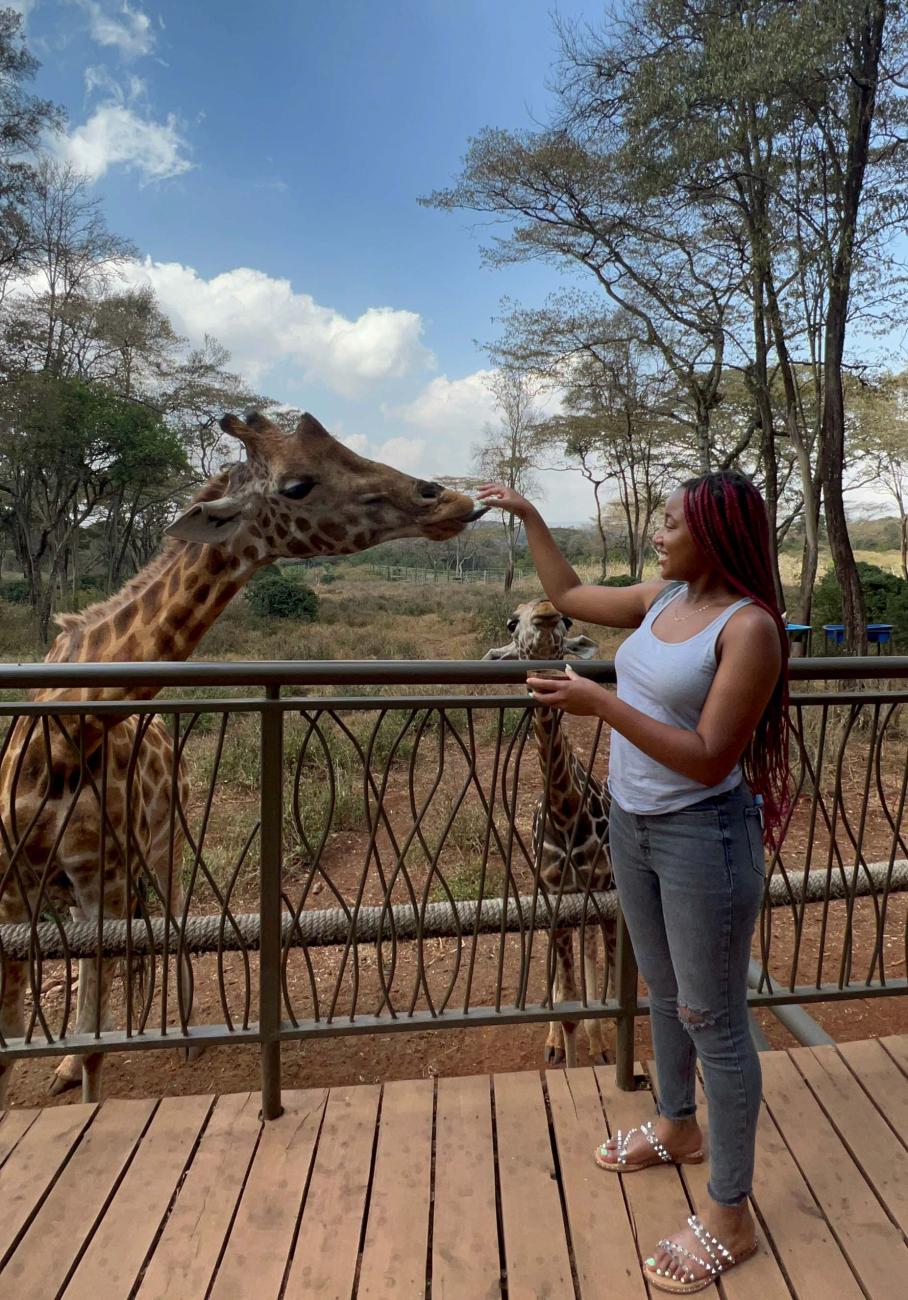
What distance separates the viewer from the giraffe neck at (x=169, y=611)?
2.28 m

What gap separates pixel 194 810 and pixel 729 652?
18.2 ft

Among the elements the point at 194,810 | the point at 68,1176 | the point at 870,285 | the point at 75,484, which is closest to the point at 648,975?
the point at 68,1176

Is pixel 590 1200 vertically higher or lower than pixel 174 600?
lower

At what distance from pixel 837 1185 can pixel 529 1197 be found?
2.30 ft

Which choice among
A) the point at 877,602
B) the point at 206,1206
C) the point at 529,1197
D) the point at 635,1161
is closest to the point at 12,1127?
the point at 206,1206

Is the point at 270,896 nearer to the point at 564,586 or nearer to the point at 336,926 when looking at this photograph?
the point at 336,926

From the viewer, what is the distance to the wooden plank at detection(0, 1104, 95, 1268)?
5.43 ft

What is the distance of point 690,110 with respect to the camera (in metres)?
7.65

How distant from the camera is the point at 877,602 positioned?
1385 cm

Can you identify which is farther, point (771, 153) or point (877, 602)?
point (877, 602)

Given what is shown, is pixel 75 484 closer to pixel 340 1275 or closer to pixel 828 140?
pixel 828 140

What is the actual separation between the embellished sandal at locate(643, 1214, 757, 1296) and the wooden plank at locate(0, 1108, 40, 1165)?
1.48 meters

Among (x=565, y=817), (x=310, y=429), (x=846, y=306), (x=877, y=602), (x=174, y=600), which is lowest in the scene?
(x=565, y=817)

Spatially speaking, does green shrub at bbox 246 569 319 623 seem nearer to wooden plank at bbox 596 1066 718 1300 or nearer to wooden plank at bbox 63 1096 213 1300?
wooden plank at bbox 63 1096 213 1300
